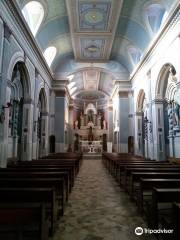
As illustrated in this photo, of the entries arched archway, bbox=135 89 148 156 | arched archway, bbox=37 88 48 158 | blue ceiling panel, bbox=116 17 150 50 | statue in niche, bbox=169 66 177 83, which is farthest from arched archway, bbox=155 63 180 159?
arched archway, bbox=37 88 48 158

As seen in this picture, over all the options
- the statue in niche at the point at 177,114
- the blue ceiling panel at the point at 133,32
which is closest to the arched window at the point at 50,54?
the blue ceiling panel at the point at 133,32

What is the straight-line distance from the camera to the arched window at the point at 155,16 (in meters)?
9.49

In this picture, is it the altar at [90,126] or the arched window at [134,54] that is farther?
the altar at [90,126]

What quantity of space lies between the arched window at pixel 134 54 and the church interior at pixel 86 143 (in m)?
0.11

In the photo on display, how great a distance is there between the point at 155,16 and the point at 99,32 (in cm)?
356

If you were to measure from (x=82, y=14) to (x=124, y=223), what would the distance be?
406 inches

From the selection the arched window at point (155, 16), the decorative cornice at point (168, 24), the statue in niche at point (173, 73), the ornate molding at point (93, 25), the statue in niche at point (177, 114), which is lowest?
the statue in niche at point (177, 114)

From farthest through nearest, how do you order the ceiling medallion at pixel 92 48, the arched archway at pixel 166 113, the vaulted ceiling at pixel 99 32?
the ceiling medallion at pixel 92 48
the vaulted ceiling at pixel 99 32
the arched archway at pixel 166 113

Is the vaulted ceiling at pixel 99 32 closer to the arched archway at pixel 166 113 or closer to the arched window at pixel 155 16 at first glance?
the arched window at pixel 155 16

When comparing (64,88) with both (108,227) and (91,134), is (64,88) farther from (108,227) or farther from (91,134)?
(108,227)

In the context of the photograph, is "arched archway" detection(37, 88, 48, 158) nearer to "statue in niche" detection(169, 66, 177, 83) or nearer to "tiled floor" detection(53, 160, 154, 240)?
"statue in niche" detection(169, 66, 177, 83)

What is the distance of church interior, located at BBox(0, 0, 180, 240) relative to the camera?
2803 mm

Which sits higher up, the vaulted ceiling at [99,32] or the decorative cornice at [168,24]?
the vaulted ceiling at [99,32]

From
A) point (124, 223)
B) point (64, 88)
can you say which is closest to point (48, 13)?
point (64, 88)
